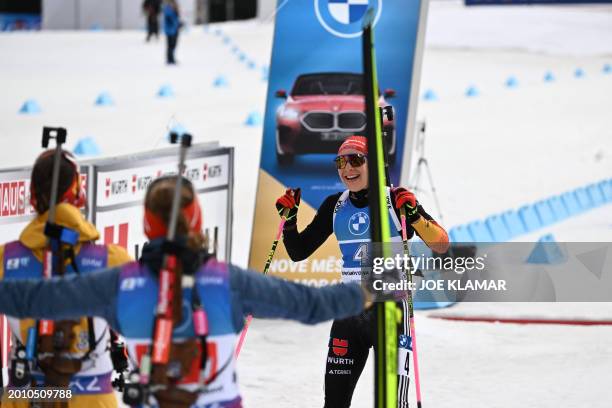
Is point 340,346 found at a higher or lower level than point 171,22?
lower

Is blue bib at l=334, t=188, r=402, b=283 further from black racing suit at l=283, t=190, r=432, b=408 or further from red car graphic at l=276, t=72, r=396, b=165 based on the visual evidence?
red car graphic at l=276, t=72, r=396, b=165

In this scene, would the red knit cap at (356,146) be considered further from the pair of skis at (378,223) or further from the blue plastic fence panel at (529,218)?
the blue plastic fence panel at (529,218)

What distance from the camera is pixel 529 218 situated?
11656 mm

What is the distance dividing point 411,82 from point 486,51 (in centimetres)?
2233

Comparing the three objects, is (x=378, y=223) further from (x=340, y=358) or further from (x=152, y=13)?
(x=152, y=13)

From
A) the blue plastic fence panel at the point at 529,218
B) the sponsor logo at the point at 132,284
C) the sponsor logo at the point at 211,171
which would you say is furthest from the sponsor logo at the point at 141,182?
the blue plastic fence panel at the point at 529,218

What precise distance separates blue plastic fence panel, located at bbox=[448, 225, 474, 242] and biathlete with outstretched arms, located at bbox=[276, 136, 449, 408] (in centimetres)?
497

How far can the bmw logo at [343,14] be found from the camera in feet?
26.3

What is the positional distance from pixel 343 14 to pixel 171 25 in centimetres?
1745

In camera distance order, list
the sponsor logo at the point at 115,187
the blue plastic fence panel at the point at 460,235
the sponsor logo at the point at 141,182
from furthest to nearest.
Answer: the blue plastic fence panel at the point at 460,235 → the sponsor logo at the point at 141,182 → the sponsor logo at the point at 115,187

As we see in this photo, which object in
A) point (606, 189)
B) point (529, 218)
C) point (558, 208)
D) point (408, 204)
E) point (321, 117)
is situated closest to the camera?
point (408, 204)

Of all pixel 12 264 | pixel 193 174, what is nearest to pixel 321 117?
pixel 193 174

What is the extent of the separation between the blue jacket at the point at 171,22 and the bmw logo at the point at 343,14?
17124mm

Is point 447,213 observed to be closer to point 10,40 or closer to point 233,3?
point 10,40
